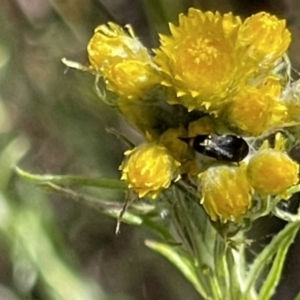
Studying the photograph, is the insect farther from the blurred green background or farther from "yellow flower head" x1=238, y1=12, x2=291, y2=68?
the blurred green background

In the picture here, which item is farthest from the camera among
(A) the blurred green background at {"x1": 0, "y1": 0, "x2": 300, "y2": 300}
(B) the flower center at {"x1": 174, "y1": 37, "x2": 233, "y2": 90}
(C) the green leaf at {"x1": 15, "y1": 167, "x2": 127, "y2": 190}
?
(A) the blurred green background at {"x1": 0, "y1": 0, "x2": 300, "y2": 300}

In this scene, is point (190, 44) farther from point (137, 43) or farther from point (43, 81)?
point (43, 81)

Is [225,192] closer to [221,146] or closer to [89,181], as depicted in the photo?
[221,146]

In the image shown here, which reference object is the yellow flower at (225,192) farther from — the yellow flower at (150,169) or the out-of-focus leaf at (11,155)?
the out-of-focus leaf at (11,155)

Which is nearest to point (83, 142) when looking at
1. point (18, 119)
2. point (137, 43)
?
point (18, 119)

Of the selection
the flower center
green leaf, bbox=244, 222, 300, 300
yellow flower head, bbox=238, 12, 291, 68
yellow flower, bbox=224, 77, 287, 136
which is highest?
the flower center

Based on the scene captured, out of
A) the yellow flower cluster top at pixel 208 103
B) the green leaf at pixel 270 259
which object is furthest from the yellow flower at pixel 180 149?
the green leaf at pixel 270 259

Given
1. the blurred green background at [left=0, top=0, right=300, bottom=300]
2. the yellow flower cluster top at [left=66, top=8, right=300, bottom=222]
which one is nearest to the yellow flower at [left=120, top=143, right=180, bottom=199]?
the yellow flower cluster top at [left=66, top=8, right=300, bottom=222]
